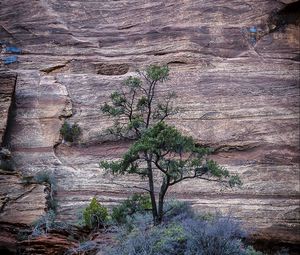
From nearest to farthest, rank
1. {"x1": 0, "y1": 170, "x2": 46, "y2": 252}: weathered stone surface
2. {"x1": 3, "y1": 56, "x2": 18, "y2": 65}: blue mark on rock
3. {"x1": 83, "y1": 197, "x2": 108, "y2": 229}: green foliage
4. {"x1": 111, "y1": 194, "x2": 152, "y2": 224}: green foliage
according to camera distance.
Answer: {"x1": 111, "y1": 194, "x2": 152, "y2": 224}: green foliage → {"x1": 83, "y1": 197, "x2": 108, "y2": 229}: green foliage → {"x1": 0, "y1": 170, "x2": 46, "y2": 252}: weathered stone surface → {"x1": 3, "y1": 56, "x2": 18, "y2": 65}: blue mark on rock

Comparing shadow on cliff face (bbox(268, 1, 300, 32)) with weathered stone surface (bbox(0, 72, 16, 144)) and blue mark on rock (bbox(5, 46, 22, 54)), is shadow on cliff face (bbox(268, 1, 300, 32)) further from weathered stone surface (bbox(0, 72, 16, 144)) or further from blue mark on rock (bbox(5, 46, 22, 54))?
weathered stone surface (bbox(0, 72, 16, 144))

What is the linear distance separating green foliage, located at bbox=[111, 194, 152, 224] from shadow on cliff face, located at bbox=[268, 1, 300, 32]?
29.5 ft

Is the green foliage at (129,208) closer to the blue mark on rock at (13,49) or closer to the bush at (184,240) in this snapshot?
the bush at (184,240)

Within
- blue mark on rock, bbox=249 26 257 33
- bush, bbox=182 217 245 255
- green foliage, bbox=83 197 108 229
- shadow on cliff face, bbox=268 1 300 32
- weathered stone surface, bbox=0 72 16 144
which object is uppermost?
shadow on cliff face, bbox=268 1 300 32

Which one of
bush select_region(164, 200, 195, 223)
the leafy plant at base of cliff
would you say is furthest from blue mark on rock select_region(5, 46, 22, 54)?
the leafy plant at base of cliff

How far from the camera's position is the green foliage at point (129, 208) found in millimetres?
13711

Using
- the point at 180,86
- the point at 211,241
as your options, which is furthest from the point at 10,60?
the point at 211,241

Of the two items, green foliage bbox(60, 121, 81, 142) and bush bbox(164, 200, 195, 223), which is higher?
green foliage bbox(60, 121, 81, 142)

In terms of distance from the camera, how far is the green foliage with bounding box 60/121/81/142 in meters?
17.5

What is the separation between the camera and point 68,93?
60.4 ft

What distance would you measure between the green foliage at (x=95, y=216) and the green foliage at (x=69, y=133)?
377 centimetres

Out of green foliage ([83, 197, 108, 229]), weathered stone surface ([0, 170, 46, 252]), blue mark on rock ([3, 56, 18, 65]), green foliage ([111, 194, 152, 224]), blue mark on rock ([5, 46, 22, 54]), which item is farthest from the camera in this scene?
blue mark on rock ([5, 46, 22, 54])

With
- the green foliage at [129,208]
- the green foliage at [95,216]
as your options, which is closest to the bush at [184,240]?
the green foliage at [129,208]

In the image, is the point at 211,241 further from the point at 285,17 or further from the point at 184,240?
the point at 285,17
